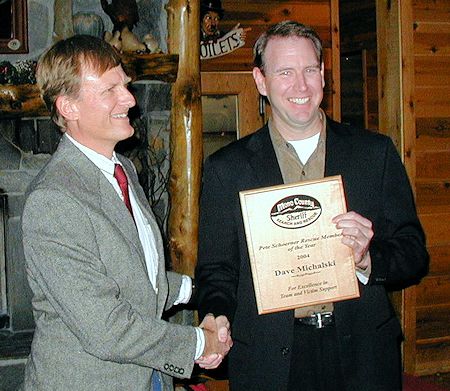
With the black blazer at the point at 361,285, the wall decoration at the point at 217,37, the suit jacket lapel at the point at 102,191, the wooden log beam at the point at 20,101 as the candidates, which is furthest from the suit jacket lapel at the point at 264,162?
the wall decoration at the point at 217,37

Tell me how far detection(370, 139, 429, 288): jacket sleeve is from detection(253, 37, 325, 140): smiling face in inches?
10.2

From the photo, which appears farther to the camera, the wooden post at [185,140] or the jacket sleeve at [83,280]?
the wooden post at [185,140]

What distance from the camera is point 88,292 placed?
1711 millimetres

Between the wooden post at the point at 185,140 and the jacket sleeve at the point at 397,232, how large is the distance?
2.03 metres

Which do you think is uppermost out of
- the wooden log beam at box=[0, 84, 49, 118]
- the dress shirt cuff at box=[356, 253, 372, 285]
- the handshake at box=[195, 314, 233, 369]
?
the wooden log beam at box=[0, 84, 49, 118]

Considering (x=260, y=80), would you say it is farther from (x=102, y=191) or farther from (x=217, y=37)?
(x=217, y=37)

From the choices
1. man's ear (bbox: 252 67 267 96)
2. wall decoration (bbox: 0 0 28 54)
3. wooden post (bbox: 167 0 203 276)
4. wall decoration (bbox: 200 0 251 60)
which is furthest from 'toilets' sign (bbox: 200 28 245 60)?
man's ear (bbox: 252 67 267 96)

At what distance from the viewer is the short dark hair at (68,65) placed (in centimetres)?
184

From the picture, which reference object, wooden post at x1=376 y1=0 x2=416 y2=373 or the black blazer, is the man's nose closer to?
the black blazer

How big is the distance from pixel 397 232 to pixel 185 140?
2.11m

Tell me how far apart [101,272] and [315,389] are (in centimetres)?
72

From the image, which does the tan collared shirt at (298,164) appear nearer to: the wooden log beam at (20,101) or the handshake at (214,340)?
the handshake at (214,340)

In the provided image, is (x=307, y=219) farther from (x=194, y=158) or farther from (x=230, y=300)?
(x=194, y=158)

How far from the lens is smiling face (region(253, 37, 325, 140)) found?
2047mm
